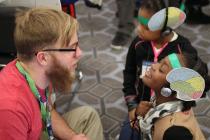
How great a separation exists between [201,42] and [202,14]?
46 centimetres

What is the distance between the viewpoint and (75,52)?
1576 millimetres

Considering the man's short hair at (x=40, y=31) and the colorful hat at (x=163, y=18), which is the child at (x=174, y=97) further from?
the man's short hair at (x=40, y=31)


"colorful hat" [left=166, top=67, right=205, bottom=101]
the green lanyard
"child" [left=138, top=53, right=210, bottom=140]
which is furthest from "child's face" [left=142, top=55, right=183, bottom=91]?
the green lanyard

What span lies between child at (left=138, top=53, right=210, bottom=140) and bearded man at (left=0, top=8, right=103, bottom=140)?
1.33 ft

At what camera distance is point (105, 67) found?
3.08 metres

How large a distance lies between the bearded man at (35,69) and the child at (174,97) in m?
0.41

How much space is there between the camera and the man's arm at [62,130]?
1799 mm

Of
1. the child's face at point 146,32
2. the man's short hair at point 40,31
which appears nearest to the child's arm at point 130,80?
the child's face at point 146,32

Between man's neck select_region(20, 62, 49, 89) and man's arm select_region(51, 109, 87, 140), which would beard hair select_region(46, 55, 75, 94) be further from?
man's arm select_region(51, 109, 87, 140)

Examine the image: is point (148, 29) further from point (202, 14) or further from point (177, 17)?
point (202, 14)

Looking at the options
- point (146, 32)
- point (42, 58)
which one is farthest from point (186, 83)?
point (42, 58)

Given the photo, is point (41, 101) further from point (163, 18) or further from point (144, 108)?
point (163, 18)

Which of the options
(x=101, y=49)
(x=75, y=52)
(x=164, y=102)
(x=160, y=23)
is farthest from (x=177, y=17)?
(x=101, y=49)

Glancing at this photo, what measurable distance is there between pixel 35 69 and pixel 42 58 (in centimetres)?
7
